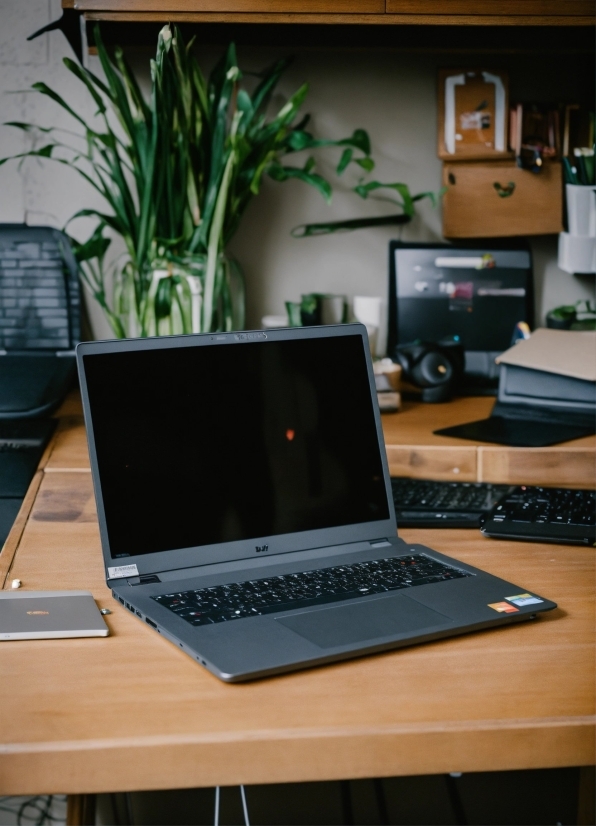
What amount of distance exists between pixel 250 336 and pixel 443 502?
39 cm

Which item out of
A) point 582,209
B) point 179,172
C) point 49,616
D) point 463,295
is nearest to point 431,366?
point 463,295

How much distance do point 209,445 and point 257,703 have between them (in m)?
0.37

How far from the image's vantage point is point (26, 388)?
1.54 metres

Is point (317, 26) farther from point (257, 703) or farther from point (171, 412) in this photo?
point (257, 703)

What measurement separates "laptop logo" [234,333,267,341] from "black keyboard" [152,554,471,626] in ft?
0.95

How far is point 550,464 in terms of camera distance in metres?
1.49

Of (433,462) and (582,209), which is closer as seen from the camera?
(433,462)

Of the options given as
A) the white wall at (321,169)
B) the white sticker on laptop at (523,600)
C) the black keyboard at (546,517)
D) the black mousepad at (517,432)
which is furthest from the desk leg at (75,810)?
the white wall at (321,169)

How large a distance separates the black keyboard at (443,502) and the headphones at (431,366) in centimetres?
43

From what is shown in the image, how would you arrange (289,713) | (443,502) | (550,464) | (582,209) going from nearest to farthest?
1. (289,713)
2. (443,502)
3. (550,464)
4. (582,209)

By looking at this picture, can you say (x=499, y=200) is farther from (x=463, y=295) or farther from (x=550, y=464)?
(x=550, y=464)

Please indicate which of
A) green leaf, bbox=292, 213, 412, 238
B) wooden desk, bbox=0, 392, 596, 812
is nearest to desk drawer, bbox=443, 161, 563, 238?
green leaf, bbox=292, 213, 412, 238

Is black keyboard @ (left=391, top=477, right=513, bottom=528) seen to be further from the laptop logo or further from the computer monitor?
the computer monitor

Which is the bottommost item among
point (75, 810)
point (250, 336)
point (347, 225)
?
point (75, 810)
